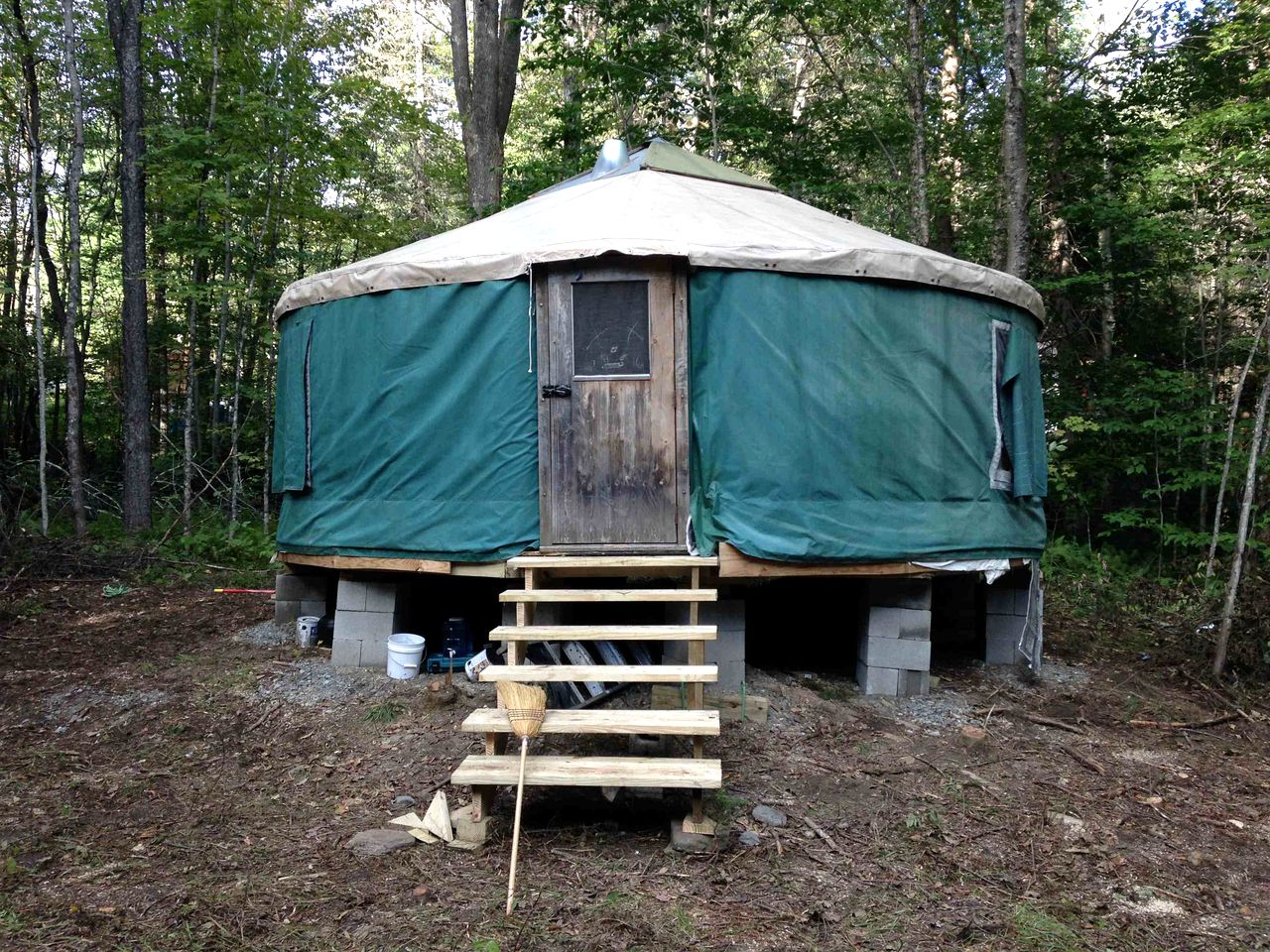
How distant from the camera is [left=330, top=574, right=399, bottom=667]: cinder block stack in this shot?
4770 millimetres

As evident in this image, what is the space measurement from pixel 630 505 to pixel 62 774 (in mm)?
2601

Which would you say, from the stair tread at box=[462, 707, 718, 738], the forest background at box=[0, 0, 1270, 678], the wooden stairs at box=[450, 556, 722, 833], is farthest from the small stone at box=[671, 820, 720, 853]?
the forest background at box=[0, 0, 1270, 678]

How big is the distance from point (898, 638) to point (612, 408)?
1.86 meters

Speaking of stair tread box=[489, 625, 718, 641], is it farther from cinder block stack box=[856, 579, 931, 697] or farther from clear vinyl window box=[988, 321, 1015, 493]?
clear vinyl window box=[988, 321, 1015, 493]

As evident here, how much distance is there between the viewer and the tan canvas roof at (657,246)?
14.0 feet

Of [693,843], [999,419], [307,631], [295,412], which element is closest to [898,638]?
[999,419]

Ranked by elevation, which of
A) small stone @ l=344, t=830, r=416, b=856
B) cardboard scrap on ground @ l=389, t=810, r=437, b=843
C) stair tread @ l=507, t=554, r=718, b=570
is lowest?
small stone @ l=344, t=830, r=416, b=856

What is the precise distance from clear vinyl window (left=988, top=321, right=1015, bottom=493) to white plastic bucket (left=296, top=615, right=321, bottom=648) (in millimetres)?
3900

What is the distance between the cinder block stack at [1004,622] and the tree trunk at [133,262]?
758cm

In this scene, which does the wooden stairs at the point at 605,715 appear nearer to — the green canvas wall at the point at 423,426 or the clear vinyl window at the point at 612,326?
the green canvas wall at the point at 423,426

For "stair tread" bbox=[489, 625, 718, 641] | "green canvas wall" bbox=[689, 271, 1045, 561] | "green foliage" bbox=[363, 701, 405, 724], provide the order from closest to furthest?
"stair tread" bbox=[489, 625, 718, 641]
"green foliage" bbox=[363, 701, 405, 724]
"green canvas wall" bbox=[689, 271, 1045, 561]

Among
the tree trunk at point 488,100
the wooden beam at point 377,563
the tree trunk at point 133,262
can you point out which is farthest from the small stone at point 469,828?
the tree trunk at point 488,100

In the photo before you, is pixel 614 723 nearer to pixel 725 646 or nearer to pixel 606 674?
pixel 606 674

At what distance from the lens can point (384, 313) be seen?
4648mm
